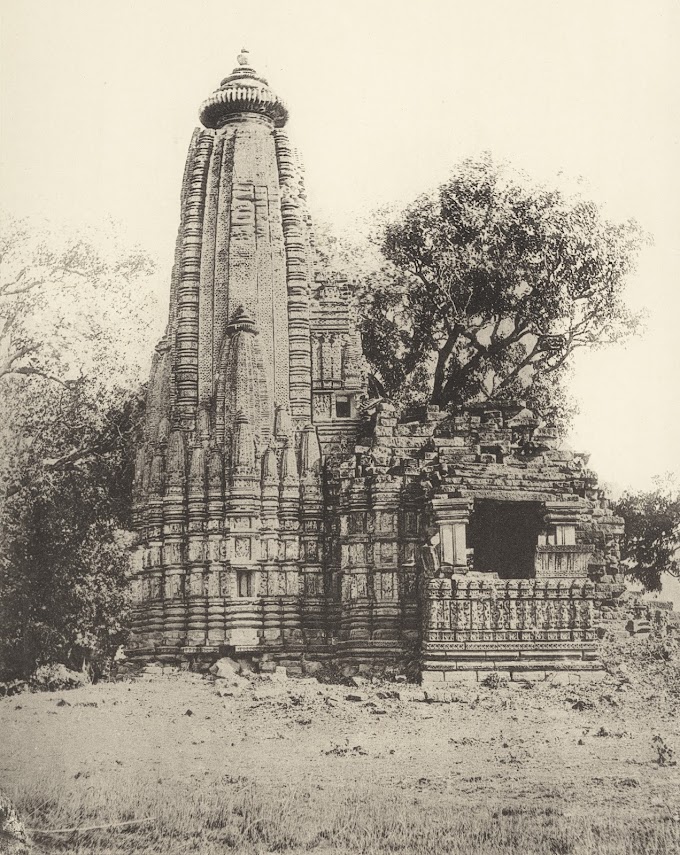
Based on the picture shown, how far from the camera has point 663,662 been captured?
1672 cm

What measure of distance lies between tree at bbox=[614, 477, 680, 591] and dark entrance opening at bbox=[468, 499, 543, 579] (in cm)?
794

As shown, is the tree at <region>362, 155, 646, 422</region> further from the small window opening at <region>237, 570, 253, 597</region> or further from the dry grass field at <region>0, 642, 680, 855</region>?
the dry grass field at <region>0, 642, 680, 855</region>

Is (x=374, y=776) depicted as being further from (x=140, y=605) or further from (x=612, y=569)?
(x=612, y=569)

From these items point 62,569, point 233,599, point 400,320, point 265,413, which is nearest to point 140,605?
point 233,599

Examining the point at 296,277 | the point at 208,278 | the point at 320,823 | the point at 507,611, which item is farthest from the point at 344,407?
the point at 320,823

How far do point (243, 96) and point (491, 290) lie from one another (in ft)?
25.1

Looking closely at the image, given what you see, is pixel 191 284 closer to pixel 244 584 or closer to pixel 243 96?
pixel 243 96

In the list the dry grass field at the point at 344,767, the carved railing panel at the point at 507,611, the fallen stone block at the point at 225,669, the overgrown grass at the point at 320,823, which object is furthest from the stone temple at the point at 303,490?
the overgrown grass at the point at 320,823

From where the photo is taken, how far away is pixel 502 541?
1766 cm

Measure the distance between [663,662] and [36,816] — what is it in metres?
9.62

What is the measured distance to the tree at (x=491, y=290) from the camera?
23.7 m

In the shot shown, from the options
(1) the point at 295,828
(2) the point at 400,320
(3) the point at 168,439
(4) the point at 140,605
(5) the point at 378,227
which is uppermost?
(5) the point at 378,227

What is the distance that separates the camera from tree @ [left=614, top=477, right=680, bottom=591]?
2478 cm

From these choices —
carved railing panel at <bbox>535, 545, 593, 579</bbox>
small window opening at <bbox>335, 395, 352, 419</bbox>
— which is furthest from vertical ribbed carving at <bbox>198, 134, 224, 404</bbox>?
carved railing panel at <bbox>535, 545, 593, 579</bbox>
